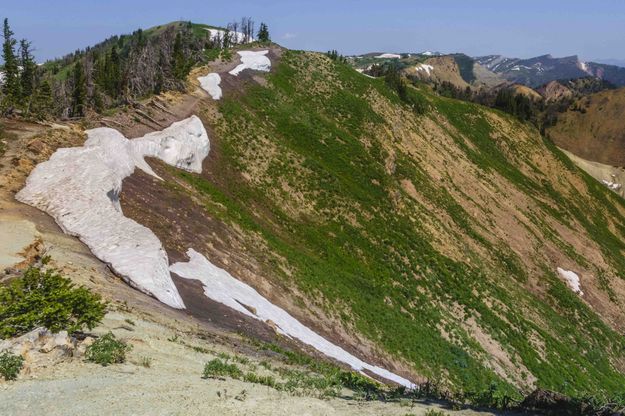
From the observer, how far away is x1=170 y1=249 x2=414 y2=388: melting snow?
25328 millimetres

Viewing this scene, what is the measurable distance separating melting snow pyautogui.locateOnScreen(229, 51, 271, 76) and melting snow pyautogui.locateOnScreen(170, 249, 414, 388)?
132 feet

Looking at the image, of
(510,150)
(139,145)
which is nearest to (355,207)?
(139,145)

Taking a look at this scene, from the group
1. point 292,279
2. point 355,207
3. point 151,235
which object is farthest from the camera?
point 355,207

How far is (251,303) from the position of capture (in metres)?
26.6

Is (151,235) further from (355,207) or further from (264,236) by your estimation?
(355,207)

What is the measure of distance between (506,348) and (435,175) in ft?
93.7

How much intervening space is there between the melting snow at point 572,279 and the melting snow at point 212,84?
47.0 meters

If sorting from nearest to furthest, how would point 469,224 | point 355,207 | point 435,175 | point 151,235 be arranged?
point 151,235
point 355,207
point 469,224
point 435,175

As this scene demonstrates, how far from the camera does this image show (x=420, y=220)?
50.8 meters

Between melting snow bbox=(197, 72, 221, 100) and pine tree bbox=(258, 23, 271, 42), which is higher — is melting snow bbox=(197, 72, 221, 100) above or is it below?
below

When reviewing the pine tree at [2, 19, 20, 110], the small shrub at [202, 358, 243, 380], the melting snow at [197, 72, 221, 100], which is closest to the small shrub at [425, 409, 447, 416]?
the small shrub at [202, 358, 243, 380]

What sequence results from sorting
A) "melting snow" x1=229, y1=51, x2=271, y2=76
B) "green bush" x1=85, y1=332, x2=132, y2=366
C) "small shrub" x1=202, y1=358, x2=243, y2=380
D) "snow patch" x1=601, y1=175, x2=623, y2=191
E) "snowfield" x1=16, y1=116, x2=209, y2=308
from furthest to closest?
"snow patch" x1=601, y1=175, x2=623, y2=191 < "melting snow" x1=229, y1=51, x2=271, y2=76 < "snowfield" x1=16, y1=116, x2=209, y2=308 < "small shrub" x1=202, y1=358, x2=243, y2=380 < "green bush" x1=85, y1=332, x2=132, y2=366

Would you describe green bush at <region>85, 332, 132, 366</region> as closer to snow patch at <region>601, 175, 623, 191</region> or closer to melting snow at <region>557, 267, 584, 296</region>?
melting snow at <region>557, 267, 584, 296</region>

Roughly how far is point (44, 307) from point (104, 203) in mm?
15793
